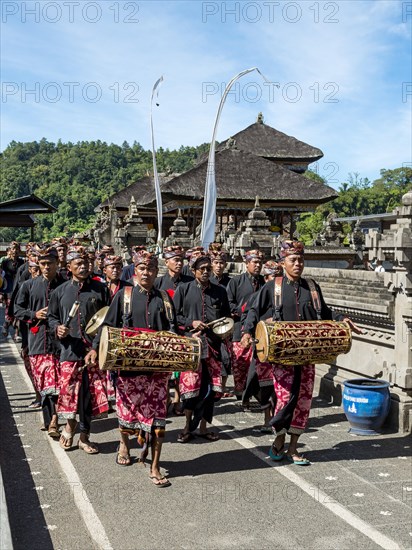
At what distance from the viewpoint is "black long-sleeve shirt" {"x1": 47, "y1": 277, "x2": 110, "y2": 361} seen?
689 centimetres

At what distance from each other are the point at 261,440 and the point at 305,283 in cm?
190

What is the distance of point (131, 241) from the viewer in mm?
23609

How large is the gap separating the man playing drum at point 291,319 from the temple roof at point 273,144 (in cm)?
3160

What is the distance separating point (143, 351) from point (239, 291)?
3705mm

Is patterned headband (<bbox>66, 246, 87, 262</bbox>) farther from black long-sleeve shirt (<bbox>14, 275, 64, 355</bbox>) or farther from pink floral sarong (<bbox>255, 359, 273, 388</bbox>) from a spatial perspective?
pink floral sarong (<bbox>255, 359, 273, 388</bbox>)

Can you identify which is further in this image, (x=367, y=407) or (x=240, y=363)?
(x=240, y=363)

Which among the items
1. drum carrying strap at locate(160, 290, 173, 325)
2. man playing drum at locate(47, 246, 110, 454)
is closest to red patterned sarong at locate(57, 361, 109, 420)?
man playing drum at locate(47, 246, 110, 454)

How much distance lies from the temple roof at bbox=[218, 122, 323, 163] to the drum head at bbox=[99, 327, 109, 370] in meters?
32.6

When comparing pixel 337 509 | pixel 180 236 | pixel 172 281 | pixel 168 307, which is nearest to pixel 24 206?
pixel 180 236

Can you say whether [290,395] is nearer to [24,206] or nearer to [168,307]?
[168,307]

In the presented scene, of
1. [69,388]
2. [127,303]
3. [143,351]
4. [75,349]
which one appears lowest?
[69,388]

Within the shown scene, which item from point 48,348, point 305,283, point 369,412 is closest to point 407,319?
point 369,412

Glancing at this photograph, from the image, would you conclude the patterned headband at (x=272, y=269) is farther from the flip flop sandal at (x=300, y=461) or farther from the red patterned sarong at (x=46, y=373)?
the red patterned sarong at (x=46, y=373)

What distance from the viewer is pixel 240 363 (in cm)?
914
